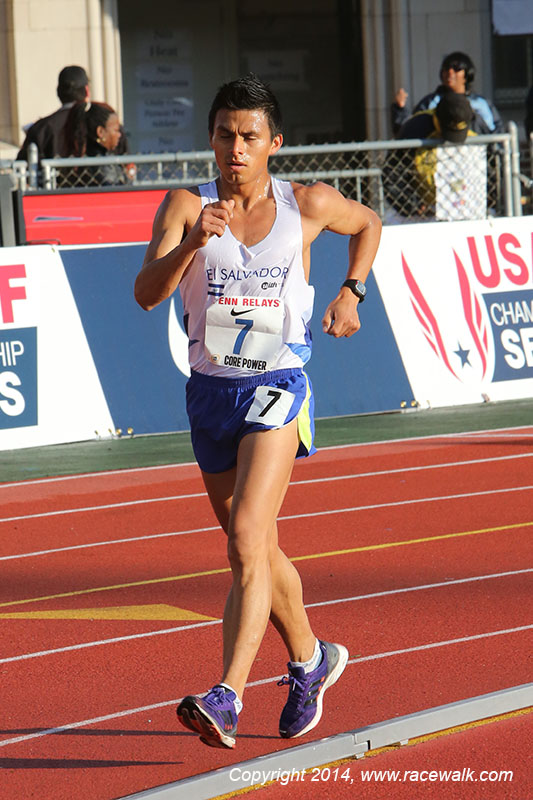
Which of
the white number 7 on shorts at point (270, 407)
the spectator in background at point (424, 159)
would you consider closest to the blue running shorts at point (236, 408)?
the white number 7 on shorts at point (270, 407)

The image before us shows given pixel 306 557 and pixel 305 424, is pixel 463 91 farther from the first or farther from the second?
pixel 305 424

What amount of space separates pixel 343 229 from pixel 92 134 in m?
8.37

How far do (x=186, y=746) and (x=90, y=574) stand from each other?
2.76 meters

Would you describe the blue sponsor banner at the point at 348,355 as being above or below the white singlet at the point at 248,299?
below

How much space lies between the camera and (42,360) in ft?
35.1

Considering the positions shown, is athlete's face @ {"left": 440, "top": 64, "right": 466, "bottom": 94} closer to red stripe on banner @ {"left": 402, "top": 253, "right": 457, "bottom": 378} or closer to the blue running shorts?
red stripe on banner @ {"left": 402, "top": 253, "right": 457, "bottom": 378}

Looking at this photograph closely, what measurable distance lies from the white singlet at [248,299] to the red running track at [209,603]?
1.25m

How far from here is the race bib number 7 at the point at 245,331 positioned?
4375 millimetres

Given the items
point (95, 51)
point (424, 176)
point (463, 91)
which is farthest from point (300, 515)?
point (95, 51)

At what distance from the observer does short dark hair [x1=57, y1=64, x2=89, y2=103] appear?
12797 millimetres

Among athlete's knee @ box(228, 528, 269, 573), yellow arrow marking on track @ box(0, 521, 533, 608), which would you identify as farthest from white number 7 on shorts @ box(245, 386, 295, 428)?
yellow arrow marking on track @ box(0, 521, 533, 608)

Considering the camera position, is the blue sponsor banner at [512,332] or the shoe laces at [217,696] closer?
the shoe laces at [217,696]

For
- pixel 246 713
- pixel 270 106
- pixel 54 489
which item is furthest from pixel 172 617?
pixel 54 489

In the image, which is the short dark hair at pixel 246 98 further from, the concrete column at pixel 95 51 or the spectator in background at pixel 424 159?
the concrete column at pixel 95 51
